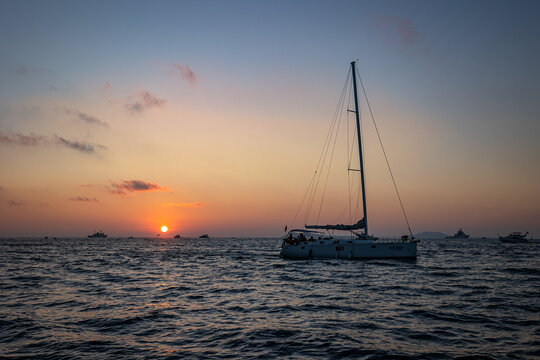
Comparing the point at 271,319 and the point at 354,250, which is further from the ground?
the point at 354,250

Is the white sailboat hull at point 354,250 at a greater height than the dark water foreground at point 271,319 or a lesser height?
greater

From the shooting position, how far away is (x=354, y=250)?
45281mm

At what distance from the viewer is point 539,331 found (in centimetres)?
1455

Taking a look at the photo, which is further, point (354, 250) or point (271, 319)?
point (354, 250)

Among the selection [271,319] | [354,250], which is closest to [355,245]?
[354,250]

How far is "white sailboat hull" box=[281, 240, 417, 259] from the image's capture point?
44.7m

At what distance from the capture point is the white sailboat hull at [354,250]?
4469cm

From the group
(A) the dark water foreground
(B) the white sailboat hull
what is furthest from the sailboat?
(A) the dark water foreground

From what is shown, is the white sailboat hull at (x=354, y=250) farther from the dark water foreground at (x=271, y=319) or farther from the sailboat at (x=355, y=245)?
the dark water foreground at (x=271, y=319)

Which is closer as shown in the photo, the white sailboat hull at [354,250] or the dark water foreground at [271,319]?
the dark water foreground at [271,319]

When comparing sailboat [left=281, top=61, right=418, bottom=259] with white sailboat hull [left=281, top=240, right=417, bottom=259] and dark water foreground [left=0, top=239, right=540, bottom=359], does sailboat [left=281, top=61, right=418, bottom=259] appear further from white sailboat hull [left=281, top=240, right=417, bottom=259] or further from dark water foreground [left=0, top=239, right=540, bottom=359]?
dark water foreground [left=0, top=239, right=540, bottom=359]

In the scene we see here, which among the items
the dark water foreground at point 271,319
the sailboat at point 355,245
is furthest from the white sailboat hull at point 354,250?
the dark water foreground at point 271,319

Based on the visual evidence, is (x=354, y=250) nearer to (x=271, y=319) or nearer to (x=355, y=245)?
(x=355, y=245)

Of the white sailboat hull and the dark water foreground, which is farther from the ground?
the white sailboat hull
